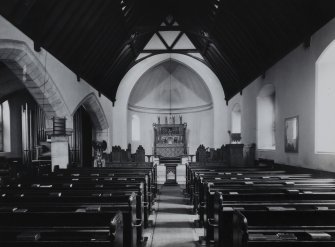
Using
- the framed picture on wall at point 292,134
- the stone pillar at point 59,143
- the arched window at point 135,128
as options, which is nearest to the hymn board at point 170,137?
the arched window at point 135,128

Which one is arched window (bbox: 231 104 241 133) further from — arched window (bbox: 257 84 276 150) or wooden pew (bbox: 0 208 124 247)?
wooden pew (bbox: 0 208 124 247)

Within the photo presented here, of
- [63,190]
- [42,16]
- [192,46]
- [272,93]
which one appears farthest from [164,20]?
[63,190]

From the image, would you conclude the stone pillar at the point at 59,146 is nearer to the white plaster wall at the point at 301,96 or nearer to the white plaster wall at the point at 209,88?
the white plaster wall at the point at 301,96

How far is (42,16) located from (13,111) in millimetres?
8113

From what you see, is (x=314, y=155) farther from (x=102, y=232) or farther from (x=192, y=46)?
(x=192, y=46)

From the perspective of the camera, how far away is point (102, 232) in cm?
262

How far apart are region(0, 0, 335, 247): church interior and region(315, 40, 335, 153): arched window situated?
2cm

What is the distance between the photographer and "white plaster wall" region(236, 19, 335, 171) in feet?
21.2

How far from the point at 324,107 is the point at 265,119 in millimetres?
4388

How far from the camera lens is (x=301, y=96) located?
7.49 metres

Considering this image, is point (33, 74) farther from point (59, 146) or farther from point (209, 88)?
point (209, 88)

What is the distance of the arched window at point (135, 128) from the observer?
18917mm

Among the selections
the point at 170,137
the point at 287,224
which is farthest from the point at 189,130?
the point at 287,224

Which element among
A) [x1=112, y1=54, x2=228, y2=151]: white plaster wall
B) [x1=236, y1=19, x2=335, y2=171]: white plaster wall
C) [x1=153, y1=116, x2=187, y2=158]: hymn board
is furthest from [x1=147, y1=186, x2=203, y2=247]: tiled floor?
[x1=153, y1=116, x2=187, y2=158]: hymn board
